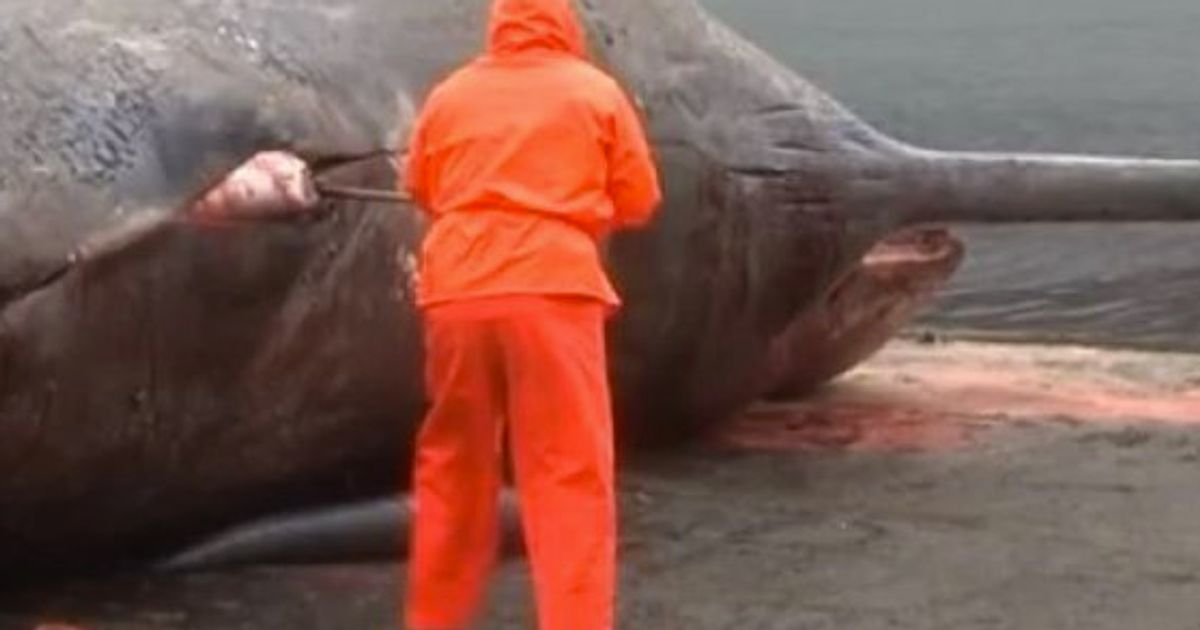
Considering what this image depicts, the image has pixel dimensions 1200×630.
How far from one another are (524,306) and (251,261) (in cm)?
129

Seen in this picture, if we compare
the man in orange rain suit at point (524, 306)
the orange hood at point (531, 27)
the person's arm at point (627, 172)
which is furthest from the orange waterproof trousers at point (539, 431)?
the orange hood at point (531, 27)

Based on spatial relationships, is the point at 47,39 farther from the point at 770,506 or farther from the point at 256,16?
the point at 770,506

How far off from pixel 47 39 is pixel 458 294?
1.46 m

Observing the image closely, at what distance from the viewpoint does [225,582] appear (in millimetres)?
10242

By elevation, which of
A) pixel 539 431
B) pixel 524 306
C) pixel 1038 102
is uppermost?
pixel 524 306

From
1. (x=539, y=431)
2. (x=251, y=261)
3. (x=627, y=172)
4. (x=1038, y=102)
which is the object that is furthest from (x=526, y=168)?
(x=1038, y=102)

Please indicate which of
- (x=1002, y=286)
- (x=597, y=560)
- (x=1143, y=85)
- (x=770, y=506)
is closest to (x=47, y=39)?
(x=597, y=560)

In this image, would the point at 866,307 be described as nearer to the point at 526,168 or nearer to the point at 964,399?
the point at 964,399

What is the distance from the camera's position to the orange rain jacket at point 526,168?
28.9 ft

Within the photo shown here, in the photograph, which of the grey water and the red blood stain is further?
the grey water

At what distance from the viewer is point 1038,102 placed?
2731 centimetres

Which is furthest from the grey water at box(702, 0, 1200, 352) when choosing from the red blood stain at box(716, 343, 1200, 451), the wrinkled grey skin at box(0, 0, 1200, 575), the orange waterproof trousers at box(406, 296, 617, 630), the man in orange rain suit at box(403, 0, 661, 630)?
the orange waterproof trousers at box(406, 296, 617, 630)

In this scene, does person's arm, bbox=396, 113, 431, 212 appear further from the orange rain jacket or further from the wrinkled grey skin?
the wrinkled grey skin

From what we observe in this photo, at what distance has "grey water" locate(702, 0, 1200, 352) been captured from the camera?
53.4ft
